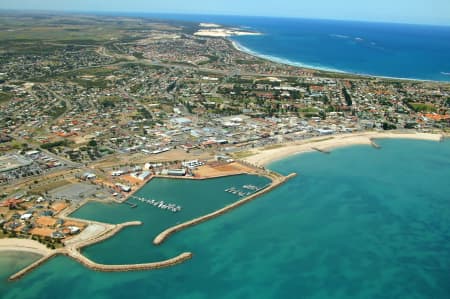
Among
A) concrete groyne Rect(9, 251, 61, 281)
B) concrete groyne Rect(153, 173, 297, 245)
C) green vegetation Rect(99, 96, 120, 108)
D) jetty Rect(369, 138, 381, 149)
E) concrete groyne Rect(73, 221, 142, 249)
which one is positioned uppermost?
green vegetation Rect(99, 96, 120, 108)

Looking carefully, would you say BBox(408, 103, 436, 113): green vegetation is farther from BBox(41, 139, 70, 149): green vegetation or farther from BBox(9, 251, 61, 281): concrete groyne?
BBox(9, 251, 61, 281): concrete groyne

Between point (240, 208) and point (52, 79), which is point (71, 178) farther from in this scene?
point (52, 79)

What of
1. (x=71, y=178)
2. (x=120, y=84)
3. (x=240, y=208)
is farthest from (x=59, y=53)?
(x=240, y=208)

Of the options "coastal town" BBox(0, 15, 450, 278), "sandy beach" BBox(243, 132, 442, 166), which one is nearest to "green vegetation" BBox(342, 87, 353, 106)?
"coastal town" BBox(0, 15, 450, 278)

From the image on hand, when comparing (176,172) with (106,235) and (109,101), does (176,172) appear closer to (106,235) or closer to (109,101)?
(106,235)

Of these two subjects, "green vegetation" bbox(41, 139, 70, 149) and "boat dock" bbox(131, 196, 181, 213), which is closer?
"boat dock" bbox(131, 196, 181, 213)

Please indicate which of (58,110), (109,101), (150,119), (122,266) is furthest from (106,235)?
(109,101)
